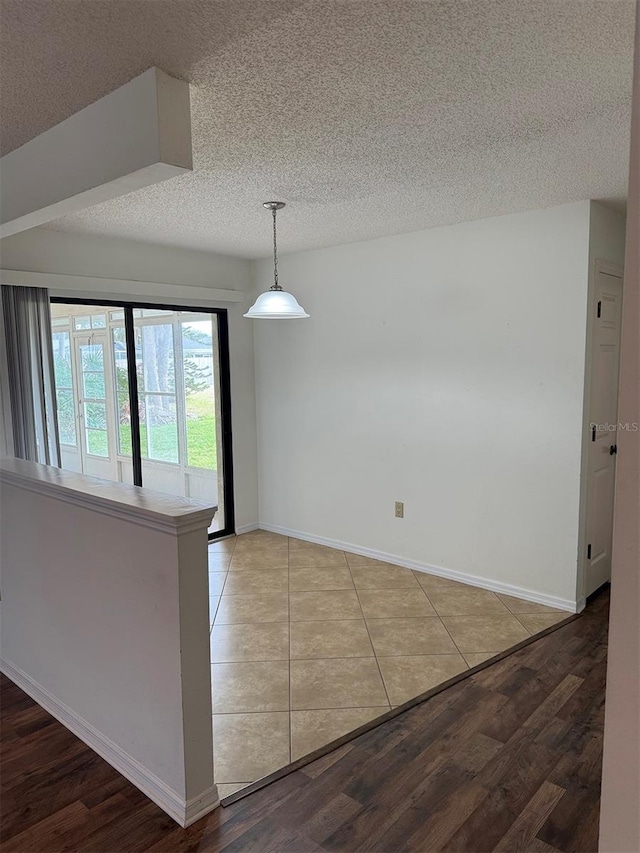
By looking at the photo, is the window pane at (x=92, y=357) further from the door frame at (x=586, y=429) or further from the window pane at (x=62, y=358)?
the door frame at (x=586, y=429)

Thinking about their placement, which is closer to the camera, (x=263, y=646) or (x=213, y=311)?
(x=263, y=646)

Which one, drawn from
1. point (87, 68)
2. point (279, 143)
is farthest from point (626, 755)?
point (279, 143)

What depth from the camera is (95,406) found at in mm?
4375

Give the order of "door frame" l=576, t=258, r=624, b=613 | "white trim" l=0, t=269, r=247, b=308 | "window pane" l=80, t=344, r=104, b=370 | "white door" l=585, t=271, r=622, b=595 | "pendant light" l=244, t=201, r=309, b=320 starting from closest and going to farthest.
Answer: "pendant light" l=244, t=201, r=309, b=320, "door frame" l=576, t=258, r=624, b=613, "white door" l=585, t=271, r=622, b=595, "white trim" l=0, t=269, r=247, b=308, "window pane" l=80, t=344, r=104, b=370

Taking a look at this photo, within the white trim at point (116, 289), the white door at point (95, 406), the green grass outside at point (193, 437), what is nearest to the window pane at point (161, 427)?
the green grass outside at point (193, 437)

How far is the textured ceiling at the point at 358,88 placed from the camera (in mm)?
1496

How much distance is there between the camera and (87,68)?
1.76 metres

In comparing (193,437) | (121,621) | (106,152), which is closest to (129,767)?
(121,621)

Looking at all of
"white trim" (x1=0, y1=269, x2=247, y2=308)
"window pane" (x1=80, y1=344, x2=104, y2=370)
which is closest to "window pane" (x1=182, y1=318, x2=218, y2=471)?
"white trim" (x1=0, y1=269, x2=247, y2=308)

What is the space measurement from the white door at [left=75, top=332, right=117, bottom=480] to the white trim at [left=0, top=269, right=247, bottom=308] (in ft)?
1.27

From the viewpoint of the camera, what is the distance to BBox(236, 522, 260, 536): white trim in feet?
17.1

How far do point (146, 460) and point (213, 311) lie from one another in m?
1.40

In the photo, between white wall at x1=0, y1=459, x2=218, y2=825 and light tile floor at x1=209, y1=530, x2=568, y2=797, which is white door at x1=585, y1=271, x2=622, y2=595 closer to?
light tile floor at x1=209, y1=530, x2=568, y2=797

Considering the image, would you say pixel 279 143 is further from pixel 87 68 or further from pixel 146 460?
pixel 146 460
